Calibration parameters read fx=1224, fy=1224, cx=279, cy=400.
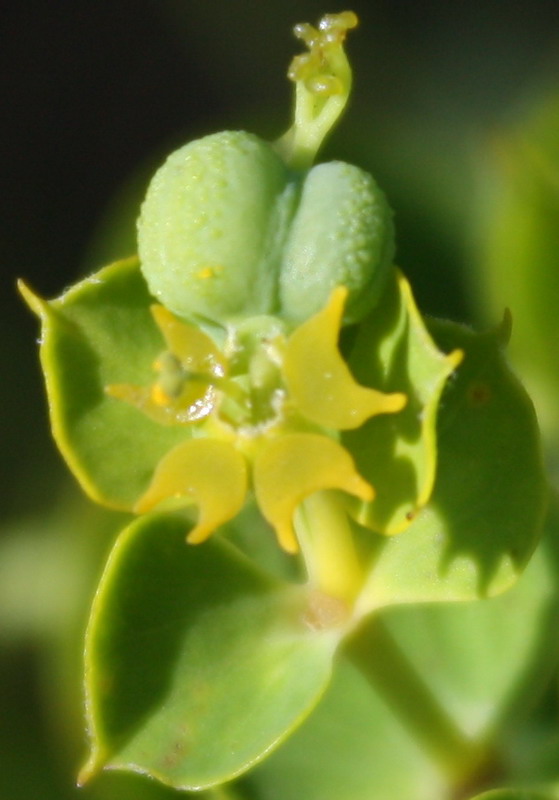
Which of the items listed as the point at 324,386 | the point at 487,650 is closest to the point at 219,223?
the point at 324,386

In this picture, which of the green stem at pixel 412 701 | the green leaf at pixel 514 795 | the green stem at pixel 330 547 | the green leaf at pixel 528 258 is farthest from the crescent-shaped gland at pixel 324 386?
the green leaf at pixel 528 258

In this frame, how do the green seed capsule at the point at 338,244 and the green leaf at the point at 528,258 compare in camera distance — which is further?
the green leaf at the point at 528,258

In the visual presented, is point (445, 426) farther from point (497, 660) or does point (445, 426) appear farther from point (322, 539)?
point (497, 660)

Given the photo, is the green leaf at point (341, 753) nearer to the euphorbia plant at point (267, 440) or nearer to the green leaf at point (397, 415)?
the euphorbia plant at point (267, 440)

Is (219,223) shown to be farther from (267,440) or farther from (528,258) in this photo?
(528,258)

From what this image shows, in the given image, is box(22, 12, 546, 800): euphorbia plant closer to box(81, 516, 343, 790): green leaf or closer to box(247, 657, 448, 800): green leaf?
box(81, 516, 343, 790): green leaf

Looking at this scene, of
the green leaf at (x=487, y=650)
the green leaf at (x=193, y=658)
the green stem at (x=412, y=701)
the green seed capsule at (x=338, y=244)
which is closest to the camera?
the green seed capsule at (x=338, y=244)

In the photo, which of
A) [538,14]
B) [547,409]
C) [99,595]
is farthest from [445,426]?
[538,14]
